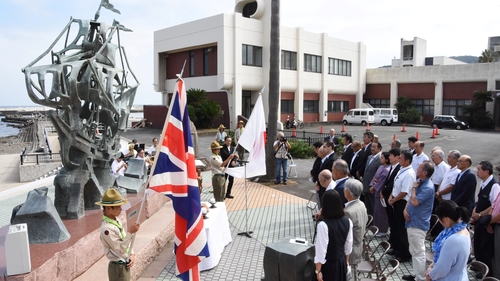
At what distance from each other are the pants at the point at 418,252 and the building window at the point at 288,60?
98.5 ft

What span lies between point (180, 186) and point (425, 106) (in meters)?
42.8

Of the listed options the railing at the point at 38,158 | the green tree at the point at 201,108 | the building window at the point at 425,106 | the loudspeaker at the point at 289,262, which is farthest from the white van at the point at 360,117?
the loudspeaker at the point at 289,262

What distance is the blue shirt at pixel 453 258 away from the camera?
13.4 feet

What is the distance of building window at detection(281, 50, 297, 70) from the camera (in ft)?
115

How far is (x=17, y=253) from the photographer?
467 cm

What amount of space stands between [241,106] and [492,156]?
1908 cm

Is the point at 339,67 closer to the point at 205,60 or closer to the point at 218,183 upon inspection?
the point at 205,60

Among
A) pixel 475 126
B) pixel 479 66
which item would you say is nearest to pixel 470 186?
pixel 475 126

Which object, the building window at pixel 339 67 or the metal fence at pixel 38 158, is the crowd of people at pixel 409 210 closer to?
the metal fence at pixel 38 158

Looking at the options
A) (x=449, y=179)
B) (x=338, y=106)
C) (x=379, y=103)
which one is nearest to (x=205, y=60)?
(x=338, y=106)

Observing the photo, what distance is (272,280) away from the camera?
554 centimetres

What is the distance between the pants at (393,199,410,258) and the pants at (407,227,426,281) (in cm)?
108

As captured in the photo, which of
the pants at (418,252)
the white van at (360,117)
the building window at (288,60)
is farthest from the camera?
the white van at (360,117)

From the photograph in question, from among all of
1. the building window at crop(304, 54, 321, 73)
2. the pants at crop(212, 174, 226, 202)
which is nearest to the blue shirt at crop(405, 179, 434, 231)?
the pants at crop(212, 174, 226, 202)
